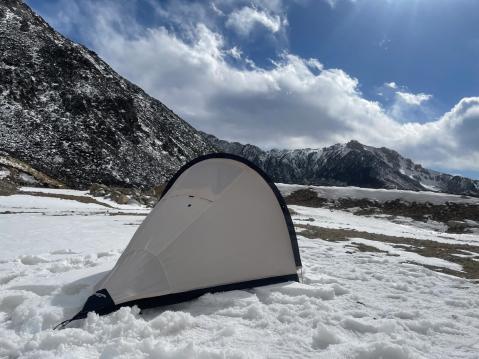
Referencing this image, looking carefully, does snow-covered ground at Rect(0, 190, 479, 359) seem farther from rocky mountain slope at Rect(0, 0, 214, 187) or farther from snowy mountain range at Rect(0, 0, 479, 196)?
rocky mountain slope at Rect(0, 0, 214, 187)

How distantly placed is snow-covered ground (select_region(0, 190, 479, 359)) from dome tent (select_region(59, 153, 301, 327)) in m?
0.28

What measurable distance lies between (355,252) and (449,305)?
5.70m

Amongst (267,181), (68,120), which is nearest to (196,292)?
(267,181)

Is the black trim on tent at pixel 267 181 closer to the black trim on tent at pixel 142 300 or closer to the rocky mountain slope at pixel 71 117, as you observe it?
the black trim on tent at pixel 142 300

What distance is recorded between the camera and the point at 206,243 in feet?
21.6

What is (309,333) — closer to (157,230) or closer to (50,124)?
(157,230)

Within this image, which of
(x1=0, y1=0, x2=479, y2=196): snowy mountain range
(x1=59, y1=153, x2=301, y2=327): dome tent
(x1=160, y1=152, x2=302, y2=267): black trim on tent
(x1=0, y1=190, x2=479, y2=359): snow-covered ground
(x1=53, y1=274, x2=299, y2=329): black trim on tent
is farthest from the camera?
(x1=0, y1=0, x2=479, y2=196): snowy mountain range

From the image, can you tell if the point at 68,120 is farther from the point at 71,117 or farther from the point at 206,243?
the point at 206,243

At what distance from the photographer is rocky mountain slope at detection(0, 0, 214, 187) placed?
55.1 m

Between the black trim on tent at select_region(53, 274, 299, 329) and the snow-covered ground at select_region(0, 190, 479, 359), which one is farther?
the black trim on tent at select_region(53, 274, 299, 329)

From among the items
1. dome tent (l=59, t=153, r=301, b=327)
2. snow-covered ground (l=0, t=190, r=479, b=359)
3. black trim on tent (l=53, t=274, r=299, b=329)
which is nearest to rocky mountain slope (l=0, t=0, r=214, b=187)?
snow-covered ground (l=0, t=190, r=479, b=359)

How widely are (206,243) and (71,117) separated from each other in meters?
65.3

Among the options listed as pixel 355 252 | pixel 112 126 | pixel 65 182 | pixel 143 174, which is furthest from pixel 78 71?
pixel 355 252

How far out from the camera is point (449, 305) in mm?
7207
